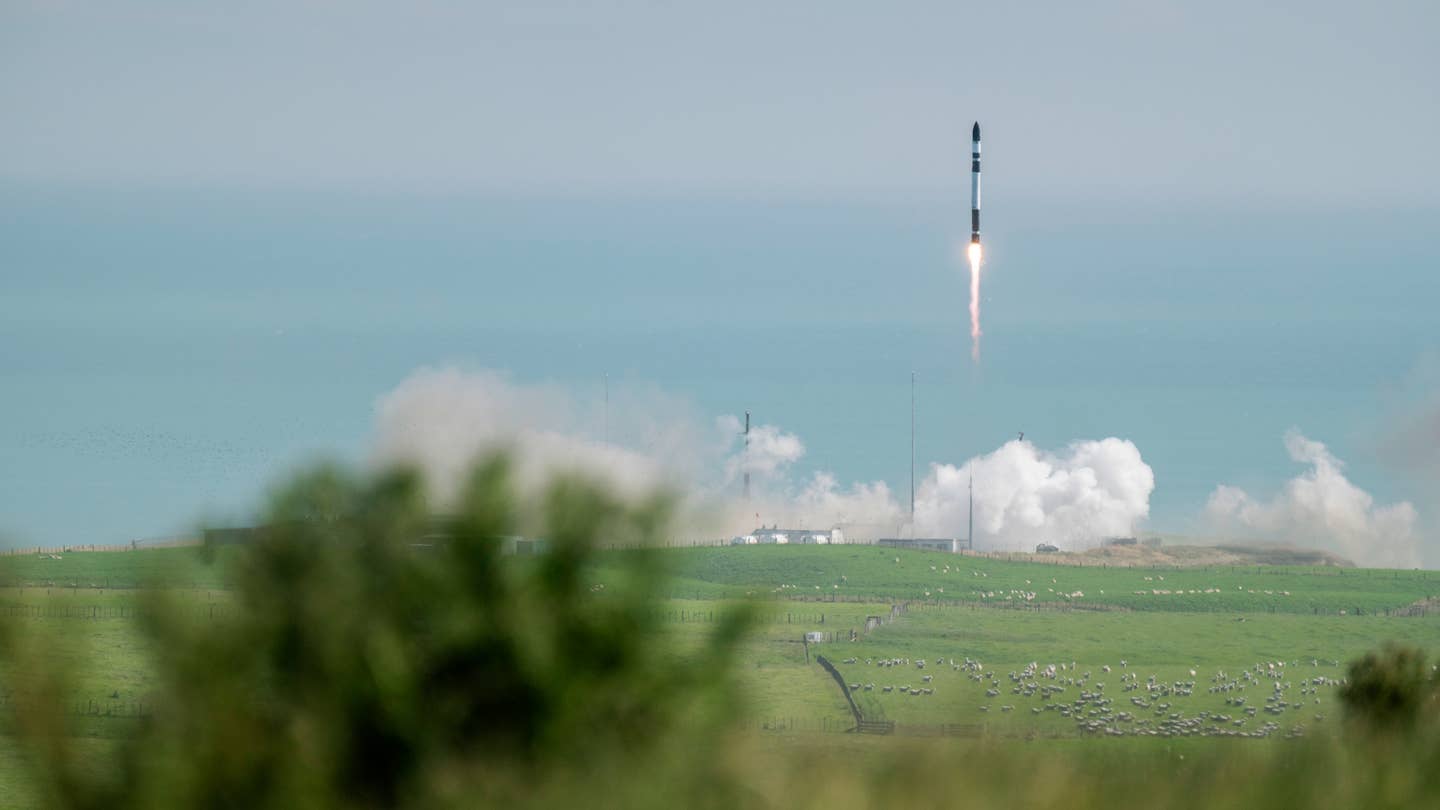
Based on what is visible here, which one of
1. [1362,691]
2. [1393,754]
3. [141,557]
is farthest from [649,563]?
[1362,691]

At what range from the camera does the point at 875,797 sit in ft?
29.7

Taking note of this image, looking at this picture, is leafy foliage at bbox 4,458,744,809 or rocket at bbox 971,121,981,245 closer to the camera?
leafy foliage at bbox 4,458,744,809

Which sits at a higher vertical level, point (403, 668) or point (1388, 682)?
point (403, 668)

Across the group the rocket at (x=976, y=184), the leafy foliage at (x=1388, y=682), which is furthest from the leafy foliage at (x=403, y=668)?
the rocket at (x=976, y=184)

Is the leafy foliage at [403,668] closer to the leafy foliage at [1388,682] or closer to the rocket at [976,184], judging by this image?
the leafy foliage at [1388,682]

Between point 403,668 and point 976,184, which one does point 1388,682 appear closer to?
point 403,668

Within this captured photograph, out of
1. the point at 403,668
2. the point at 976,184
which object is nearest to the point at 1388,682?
the point at 403,668

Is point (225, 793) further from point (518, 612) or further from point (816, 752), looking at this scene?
point (816, 752)

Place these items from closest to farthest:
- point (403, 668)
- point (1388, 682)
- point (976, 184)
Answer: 1. point (403, 668)
2. point (1388, 682)
3. point (976, 184)

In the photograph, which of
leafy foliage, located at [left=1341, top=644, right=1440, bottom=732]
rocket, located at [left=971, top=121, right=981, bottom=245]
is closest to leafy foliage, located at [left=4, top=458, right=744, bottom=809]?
leafy foliage, located at [left=1341, top=644, right=1440, bottom=732]

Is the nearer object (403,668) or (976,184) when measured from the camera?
(403,668)

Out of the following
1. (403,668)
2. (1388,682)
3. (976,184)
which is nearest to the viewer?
(403,668)

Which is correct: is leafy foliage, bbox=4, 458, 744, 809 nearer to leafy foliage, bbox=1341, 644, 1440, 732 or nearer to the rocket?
leafy foliage, bbox=1341, 644, 1440, 732

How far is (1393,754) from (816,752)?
4.92 meters
